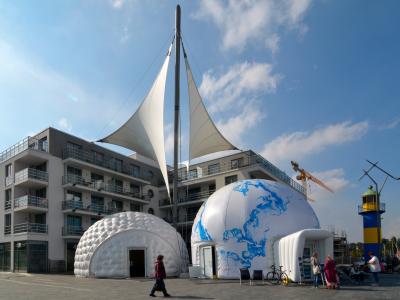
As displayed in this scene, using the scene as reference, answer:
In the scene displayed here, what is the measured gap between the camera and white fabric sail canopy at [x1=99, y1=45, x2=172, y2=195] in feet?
95.6

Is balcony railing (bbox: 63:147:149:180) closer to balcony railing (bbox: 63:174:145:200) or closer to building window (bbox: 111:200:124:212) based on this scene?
balcony railing (bbox: 63:174:145:200)

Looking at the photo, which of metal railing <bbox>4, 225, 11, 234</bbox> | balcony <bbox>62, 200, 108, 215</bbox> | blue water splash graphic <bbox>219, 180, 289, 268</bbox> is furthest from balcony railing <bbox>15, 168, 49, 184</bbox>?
blue water splash graphic <bbox>219, 180, 289, 268</bbox>

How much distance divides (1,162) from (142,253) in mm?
21897

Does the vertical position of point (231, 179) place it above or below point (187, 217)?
above

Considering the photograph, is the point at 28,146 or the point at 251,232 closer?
the point at 251,232

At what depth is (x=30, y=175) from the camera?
36062mm

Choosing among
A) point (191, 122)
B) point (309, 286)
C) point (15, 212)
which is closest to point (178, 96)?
point (191, 122)

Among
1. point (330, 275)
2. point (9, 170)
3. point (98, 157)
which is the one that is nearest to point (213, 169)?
point (98, 157)

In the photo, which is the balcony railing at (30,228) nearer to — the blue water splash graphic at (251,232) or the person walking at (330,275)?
the blue water splash graphic at (251,232)

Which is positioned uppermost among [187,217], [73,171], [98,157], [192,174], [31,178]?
[98,157]

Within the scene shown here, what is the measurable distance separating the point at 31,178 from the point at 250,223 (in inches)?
909

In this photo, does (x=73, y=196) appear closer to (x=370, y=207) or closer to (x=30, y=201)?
(x=30, y=201)

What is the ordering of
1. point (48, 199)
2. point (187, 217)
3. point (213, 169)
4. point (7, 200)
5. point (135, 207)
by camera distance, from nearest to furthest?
point (48, 199)
point (7, 200)
point (135, 207)
point (213, 169)
point (187, 217)

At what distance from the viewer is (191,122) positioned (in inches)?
1178
